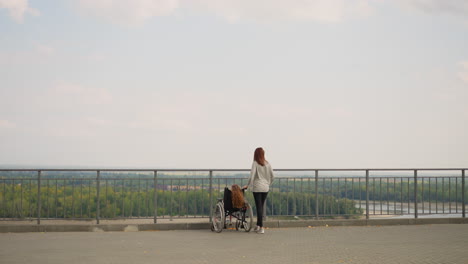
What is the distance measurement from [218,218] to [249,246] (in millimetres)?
3122

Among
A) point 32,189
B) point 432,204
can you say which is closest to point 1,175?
point 32,189

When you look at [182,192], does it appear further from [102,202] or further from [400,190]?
[400,190]

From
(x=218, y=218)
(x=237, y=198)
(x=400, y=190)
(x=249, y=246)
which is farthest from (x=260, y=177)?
(x=400, y=190)

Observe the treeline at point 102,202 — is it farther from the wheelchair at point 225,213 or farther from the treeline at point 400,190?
the treeline at point 400,190

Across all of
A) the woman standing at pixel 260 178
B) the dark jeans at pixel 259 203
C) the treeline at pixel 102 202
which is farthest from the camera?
the treeline at pixel 102 202

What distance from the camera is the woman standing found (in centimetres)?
1530

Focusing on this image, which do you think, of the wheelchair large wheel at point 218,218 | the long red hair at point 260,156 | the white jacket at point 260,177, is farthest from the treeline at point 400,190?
the wheelchair large wheel at point 218,218

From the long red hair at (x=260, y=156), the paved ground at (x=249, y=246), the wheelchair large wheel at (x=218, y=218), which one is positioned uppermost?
the long red hair at (x=260, y=156)

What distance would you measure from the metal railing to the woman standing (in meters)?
0.82

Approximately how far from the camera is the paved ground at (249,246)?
10430 millimetres

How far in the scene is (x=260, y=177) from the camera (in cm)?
1537

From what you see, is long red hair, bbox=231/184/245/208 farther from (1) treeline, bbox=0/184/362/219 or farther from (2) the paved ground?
(1) treeline, bbox=0/184/362/219

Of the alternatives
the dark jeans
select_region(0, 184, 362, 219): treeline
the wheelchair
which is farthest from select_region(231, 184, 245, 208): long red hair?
select_region(0, 184, 362, 219): treeline

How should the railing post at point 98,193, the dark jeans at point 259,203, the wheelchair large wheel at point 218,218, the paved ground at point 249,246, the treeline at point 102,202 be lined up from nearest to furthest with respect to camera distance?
the paved ground at point 249,246 < the wheelchair large wheel at point 218,218 < the dark jeans at point 259,203 < the treeline at point 102,202 < the railing post at point 98,193
